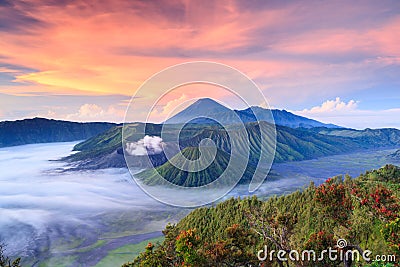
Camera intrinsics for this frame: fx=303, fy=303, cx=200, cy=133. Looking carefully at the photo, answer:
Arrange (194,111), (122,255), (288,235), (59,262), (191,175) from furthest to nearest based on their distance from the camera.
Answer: (191,175), (122,255), (59,262), (194,111), (288,235)

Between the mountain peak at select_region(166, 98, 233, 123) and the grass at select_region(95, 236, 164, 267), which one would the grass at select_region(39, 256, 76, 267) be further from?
the mountain peak at select_region(166, 98, 233, 123)

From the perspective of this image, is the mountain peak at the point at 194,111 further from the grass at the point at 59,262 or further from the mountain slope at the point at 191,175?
the mountain slope at the point at 191,175

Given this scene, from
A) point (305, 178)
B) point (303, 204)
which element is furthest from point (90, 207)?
point (305, 178)

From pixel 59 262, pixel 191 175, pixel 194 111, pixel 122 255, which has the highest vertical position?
pixel 194 111

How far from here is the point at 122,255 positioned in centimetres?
6631

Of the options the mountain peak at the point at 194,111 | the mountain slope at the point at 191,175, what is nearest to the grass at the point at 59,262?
the mountain peak at the point at 194,111

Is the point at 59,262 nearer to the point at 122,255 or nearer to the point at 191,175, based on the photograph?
the point at 122,255

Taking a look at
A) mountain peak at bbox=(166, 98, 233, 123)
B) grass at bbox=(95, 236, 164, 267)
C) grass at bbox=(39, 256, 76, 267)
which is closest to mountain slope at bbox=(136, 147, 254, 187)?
grass at bbox=(95, 236, 164, 267)

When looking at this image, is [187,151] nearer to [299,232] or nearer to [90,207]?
[90,207]

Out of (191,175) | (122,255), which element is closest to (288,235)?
(122,255)

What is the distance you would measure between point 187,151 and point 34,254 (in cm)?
5442

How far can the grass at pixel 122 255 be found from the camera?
6188 centimetres

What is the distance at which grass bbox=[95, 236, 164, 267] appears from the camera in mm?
61875

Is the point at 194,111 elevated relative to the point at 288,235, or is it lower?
elevated
